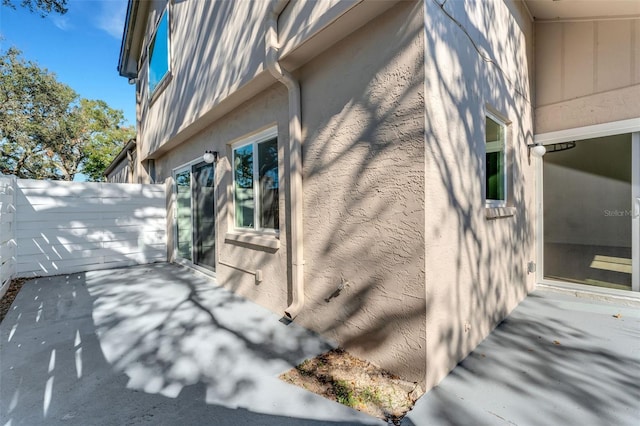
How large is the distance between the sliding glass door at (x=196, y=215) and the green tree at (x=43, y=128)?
14.8 meters

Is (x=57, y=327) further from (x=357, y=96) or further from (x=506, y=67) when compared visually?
(x=506, y=67)

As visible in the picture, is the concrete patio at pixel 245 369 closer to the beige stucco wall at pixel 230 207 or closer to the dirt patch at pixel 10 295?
the dirt patch at pixel 10 295

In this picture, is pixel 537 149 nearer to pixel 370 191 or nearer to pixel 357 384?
pixel 370 191

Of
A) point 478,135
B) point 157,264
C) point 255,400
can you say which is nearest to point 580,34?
point 478,135

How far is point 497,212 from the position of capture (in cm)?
312

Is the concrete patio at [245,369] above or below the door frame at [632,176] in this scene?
below

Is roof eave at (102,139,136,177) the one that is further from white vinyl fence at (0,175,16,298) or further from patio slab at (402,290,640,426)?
patio slab at (402,290,640,426)

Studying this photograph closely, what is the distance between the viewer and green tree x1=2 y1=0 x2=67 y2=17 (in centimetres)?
483

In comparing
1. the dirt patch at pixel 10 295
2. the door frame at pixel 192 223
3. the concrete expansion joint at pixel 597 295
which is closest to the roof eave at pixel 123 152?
the door frame at pixel 192 223

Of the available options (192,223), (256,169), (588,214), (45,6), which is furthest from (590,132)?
(45,6)

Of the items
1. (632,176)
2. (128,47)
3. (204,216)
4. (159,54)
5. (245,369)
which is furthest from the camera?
(128,47)

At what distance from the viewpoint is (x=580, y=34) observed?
4.15 meters

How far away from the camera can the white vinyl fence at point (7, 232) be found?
4.68 meters

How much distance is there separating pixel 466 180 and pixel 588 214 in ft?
12.1
